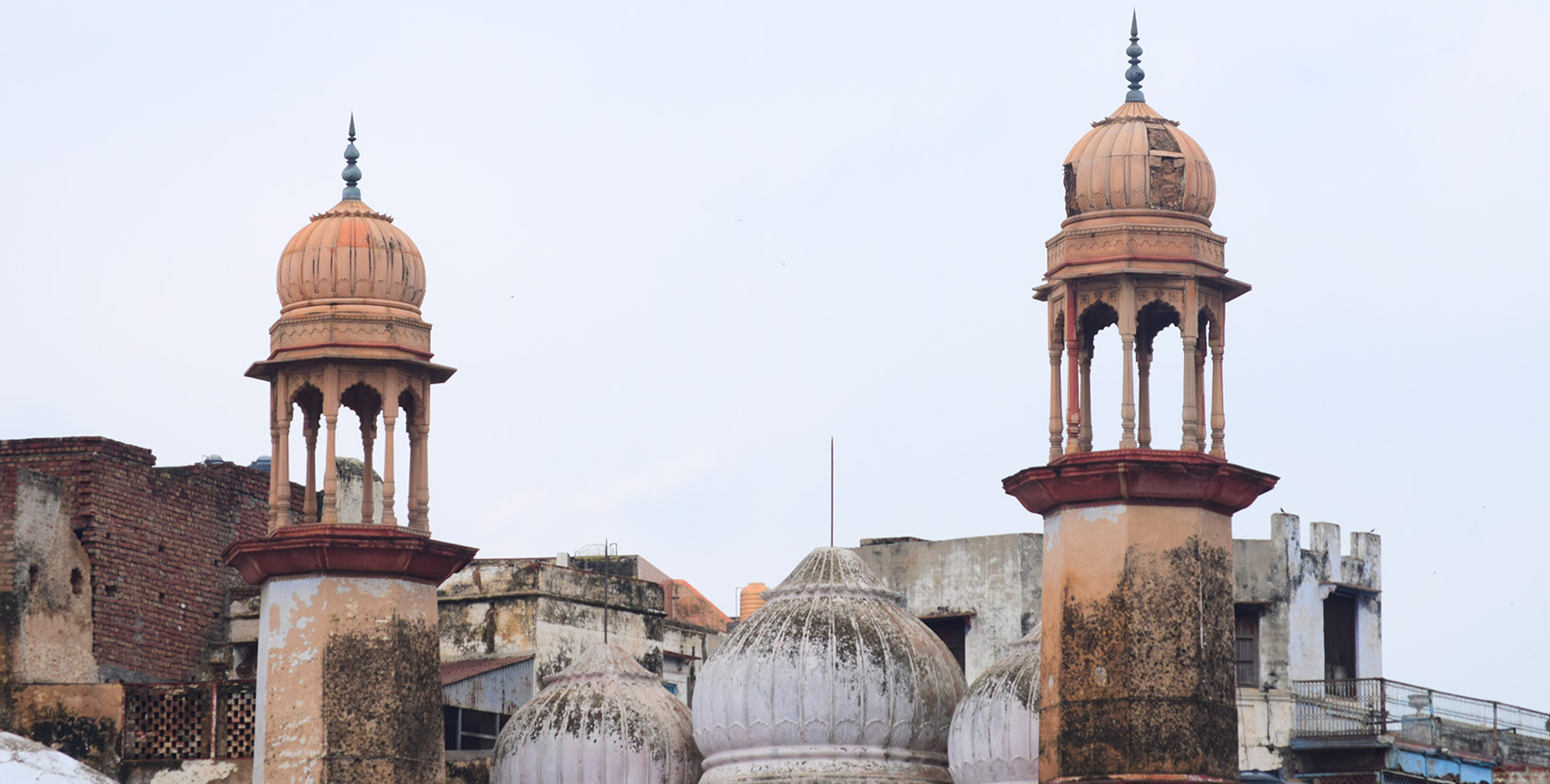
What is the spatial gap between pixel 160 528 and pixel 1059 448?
53.2 ft

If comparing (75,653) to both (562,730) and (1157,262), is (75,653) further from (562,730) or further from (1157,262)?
(1157,262)

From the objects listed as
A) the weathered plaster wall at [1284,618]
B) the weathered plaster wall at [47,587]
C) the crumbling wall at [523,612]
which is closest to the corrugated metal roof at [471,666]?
the crumbling wall at [523,612]

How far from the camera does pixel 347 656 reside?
28.5 m

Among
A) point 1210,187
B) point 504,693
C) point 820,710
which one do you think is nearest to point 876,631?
point 820,710

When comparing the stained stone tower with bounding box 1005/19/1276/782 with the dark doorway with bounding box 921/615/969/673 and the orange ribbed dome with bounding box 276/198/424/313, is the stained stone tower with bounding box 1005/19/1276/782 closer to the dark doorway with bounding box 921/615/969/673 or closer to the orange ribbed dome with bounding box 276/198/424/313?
the orange ribbed dome with bounding box 276/198/424/313

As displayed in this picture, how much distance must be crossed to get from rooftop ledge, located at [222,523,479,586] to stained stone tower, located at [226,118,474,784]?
0.06 feet

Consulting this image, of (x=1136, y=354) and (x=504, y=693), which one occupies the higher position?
(x=1136, y=354)

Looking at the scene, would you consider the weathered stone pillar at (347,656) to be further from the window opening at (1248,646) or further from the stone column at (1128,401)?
the window opening at (1248,646)

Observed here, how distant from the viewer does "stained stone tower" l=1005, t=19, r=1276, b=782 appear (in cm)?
2494

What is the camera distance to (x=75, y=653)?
118ft

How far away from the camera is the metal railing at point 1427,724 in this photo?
140ft

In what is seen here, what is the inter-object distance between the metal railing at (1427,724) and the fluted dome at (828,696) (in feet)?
49.5

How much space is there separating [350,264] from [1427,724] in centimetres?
2015

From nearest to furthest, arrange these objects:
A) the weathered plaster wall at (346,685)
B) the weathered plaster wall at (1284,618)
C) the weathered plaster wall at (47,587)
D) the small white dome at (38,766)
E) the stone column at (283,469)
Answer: the small white dome at (38,766) → the weathered plaster wall at (346,685) → the stone column at (283,469) → the weathered plaster wall at (47,587) → the weathered plaster wall at (1284,618)
